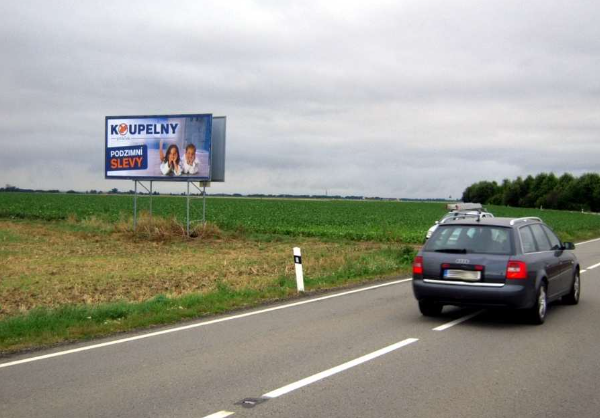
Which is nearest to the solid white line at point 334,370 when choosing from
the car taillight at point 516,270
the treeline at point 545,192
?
the car taillight at point 516,270

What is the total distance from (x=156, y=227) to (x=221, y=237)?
3.08 metres

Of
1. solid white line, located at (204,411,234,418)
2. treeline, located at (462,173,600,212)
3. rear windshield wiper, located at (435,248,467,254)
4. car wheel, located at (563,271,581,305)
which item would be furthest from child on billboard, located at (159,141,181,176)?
treeline, located at (462,173,600,212)

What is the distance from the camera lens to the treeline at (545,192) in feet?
447

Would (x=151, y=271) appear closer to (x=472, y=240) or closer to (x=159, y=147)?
(x=472, y=240)

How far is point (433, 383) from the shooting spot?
21.6ft

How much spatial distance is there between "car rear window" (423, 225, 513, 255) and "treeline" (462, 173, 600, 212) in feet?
415

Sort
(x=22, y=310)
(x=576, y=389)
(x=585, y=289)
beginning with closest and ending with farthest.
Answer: (x=576, y=389)
(x=22, y=310)
(x=585, y=289)

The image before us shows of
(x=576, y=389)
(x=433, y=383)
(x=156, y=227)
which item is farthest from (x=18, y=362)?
(x=156, y=227)

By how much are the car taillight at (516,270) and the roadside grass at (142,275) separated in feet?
15.3

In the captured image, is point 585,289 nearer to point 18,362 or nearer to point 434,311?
point 434,311

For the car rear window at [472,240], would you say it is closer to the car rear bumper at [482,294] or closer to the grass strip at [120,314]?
the car rear bumper at [482,294]

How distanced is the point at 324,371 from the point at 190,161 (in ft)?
85.0

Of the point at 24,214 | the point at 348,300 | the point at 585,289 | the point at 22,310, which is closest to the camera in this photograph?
the point at 22,310

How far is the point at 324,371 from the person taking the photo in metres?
7.11
